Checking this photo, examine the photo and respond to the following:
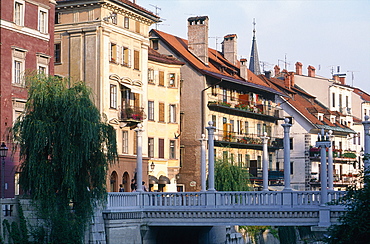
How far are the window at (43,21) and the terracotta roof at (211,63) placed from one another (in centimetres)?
2215

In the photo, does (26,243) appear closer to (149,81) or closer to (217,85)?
(149,81)

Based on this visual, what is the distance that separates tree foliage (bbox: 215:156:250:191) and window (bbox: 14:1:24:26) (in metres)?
21.4

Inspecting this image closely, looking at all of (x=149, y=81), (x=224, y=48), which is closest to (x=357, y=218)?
(x=149, y=81)

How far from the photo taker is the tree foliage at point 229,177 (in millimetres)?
64250

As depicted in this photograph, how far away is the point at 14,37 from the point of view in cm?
4891

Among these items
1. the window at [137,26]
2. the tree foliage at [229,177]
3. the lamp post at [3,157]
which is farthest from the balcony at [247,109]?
the lamp post at [3,157]

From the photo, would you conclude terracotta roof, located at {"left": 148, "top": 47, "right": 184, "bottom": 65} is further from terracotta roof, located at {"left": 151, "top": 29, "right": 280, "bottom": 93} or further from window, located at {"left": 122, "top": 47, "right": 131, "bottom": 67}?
window, located at {"left": 122, "top": 47, "right": 131, "bottom": 67}

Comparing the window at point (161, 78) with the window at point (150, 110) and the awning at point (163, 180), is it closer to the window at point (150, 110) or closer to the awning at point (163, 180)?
the window at point (150, 110)

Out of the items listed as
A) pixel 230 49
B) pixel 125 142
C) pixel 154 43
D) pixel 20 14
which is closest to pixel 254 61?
pixel 230 49

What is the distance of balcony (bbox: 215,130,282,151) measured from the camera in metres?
75.7

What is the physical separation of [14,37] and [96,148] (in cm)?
1038

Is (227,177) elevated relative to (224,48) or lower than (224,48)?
lower

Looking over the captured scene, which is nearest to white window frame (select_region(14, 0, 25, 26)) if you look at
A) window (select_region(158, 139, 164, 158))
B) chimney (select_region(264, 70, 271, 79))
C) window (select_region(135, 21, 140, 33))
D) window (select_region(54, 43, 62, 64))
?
window (select_region(54, 43, 62, 64))

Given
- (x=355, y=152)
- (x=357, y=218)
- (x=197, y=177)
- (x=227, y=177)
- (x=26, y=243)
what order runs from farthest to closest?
(x=355, y=152)
(x=197, y=177)
(x=227, y=177)
(x=26, y=243)
(x=357, y=218)
